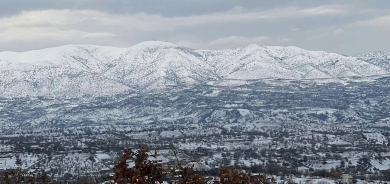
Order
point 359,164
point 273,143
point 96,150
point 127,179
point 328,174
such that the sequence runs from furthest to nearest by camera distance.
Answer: point 273,143 < point 96,150 < point 359,164 < point 328,174 < point 127,179

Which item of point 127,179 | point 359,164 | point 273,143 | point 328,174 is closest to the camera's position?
point 127,179

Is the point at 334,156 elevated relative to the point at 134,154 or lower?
lower

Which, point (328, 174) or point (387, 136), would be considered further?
point (387, 136)

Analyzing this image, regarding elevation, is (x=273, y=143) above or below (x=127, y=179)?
below

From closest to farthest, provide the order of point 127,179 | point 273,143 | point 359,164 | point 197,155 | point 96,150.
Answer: point 127,179
point 359,164
point 197,155
point 96,150
point 273,143

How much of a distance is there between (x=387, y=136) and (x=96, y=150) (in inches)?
3957

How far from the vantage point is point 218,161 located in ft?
469

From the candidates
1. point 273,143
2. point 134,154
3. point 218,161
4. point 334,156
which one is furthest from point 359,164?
point 134,154

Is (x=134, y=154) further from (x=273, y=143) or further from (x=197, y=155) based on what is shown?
(x=273, y=143)

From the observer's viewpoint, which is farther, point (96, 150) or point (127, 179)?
point (96, 150)

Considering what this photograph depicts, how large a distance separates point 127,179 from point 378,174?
12011 cm

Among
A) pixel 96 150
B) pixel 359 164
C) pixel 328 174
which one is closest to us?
pixel 328 174

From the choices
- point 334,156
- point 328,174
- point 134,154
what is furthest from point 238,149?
point 134,154

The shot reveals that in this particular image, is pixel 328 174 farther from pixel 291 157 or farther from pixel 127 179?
pixel 127 179
